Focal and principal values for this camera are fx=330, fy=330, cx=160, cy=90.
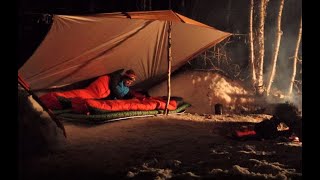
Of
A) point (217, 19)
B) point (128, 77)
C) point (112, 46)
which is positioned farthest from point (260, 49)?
point (112, 46)

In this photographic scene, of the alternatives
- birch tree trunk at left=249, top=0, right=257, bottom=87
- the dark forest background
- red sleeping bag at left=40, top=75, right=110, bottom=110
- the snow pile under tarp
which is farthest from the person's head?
birch tree trunk at left=249, top=0, right=257, bottom=87

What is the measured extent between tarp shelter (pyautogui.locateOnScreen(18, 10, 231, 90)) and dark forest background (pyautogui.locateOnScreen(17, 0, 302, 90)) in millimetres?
1172

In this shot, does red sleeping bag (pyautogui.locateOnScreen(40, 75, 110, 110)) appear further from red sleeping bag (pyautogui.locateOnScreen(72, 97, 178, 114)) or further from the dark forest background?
the dark forest background

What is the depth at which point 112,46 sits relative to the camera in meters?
6.87

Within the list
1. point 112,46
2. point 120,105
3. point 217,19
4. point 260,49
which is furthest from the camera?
point 217,19

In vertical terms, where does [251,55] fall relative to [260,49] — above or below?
below

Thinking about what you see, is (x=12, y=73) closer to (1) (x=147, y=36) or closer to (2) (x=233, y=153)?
(2) (x=233, y=153)

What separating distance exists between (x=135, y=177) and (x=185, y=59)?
5.17m

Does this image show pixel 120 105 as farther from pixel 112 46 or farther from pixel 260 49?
pixel 260 49

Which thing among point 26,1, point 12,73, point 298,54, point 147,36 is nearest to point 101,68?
point 147,36

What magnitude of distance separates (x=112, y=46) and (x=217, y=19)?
12.7ft

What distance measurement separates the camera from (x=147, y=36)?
7.09 m

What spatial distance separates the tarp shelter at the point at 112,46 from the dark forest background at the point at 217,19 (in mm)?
1172

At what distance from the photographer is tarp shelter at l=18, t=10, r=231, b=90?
19.1ft
